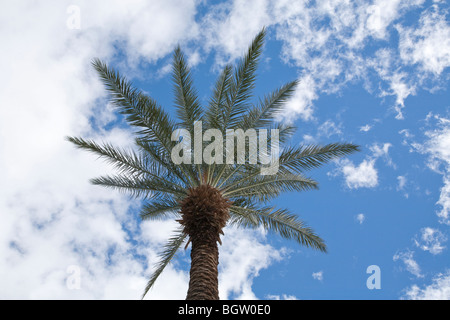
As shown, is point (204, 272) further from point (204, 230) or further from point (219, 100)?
point (219, 100)

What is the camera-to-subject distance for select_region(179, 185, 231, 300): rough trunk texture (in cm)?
770

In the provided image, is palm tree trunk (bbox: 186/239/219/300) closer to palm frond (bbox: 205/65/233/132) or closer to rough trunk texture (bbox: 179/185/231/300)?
rough trunk texture (bbox: 179/185/231/300)

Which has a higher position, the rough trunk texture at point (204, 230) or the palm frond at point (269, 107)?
the palm frond at point (269, 107)

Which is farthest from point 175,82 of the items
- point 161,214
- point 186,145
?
point 161,214

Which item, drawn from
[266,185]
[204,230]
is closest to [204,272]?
[204,230]

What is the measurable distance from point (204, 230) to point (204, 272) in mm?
1078

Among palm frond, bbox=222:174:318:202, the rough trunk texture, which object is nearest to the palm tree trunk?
the rough trunk texture

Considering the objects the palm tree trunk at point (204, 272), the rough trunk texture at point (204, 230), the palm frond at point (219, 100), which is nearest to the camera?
the palm tree trunk at point (204, 272)

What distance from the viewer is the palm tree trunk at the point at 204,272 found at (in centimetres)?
739

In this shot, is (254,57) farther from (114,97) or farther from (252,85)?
(114,97)

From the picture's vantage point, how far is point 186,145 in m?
10.4

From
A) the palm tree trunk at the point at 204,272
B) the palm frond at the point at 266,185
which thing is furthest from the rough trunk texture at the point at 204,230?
the palm frond at the point at 266,185

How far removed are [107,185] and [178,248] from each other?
109 inches

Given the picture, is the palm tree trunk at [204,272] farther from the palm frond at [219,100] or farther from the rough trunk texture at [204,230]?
the palm frond at [219,100]
